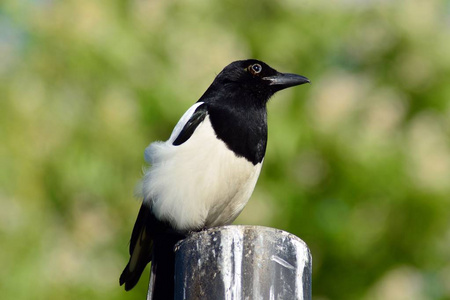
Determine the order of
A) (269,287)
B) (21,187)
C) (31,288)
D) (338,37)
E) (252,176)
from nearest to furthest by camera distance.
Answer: (269,287), (252,176), (31,288), (21,187), (338,37)

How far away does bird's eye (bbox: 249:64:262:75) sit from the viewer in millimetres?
4613

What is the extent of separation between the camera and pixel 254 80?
457cm

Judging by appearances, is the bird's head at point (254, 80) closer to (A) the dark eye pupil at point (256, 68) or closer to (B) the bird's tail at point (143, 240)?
(A) the dark eye pupil at point (256, 68)

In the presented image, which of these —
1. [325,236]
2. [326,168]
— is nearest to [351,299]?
[325,236]

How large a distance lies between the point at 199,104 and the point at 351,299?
7.82 feet

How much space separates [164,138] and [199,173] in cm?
220

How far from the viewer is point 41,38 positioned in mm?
6676

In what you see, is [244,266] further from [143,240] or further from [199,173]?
[143,240]

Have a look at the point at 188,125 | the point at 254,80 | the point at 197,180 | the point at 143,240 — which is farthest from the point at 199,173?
the point at 254,80

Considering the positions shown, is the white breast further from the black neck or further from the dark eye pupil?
the dark eye pupil

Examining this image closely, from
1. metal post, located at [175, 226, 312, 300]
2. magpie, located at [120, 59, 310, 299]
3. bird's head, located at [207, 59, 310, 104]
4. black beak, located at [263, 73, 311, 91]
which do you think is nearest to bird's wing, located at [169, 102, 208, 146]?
magpie, located at [120, 59, 310, 299]

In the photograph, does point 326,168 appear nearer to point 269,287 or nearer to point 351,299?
point 351,299

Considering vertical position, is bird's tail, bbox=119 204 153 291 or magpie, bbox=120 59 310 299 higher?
magpie, bbox=120 59 310 299

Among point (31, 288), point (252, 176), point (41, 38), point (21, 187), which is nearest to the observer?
point (252, 176)
